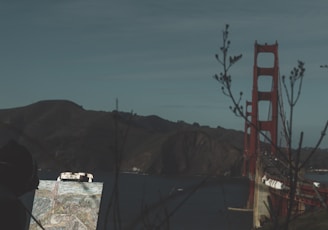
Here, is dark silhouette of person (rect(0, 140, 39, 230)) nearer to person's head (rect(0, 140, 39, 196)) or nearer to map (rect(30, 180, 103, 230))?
person's head (rect(0, 140, 39, 196))

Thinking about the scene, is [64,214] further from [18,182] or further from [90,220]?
[18,182]

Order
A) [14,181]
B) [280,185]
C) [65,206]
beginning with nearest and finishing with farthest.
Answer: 1. [14,181]
2. [280,185]
3. [65,206]

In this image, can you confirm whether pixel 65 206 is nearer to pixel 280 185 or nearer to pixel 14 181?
pixel 280 185

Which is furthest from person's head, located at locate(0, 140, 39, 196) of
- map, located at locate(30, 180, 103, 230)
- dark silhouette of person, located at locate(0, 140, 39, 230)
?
map, located at locate(30, 180, 103, 230)

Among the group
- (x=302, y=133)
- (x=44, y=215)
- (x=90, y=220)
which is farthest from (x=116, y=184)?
(x=44, y=215)

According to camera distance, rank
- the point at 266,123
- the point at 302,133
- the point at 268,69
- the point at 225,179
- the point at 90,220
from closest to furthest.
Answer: the point at 225,179 → the point at 302,133 → the point at 90,220 → the point at 266,123 → the point at 268,69

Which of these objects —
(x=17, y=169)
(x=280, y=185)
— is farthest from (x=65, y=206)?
(x=17, y=169)

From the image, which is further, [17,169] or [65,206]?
[65,206]

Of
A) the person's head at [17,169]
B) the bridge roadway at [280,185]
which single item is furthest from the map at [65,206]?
the person's head at [17,169]
